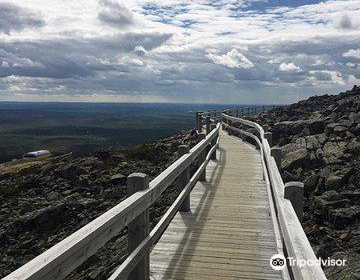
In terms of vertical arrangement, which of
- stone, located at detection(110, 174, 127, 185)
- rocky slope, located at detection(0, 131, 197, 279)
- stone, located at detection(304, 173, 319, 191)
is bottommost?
rocky slope, located at detection(0, 131, 197, 279)

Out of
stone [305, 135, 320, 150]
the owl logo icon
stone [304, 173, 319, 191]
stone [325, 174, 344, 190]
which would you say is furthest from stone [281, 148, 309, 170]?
the owl logo icon

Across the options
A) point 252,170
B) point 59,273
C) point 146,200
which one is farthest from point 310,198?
point 59,273

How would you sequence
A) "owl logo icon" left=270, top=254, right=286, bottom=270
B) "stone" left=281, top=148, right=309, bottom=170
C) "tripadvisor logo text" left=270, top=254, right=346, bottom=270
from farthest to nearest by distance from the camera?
"stone" left=281, top=148, right=309, bottom=170 → "owl logo icon" left=270, top=254, right=286, bottom=270 → "tripadvisor logo text" left=270, top=254, right=346, bottom=270

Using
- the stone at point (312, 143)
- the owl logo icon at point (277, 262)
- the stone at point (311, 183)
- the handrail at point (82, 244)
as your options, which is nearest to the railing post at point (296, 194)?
the owl logo icon at point (277, 262)

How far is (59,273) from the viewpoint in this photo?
8.61 feet

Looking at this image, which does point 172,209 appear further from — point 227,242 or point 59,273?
point 59,273

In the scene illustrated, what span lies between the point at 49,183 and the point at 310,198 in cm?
1445

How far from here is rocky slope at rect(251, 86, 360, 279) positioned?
1015cm

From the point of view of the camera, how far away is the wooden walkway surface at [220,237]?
5.71m

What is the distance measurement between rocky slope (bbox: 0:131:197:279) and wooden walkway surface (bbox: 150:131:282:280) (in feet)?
10.9

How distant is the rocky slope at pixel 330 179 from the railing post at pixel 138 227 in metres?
4.64

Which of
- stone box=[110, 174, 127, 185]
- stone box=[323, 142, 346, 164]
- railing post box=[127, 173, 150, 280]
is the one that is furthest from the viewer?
stone box=[110, 174, 127, 185]

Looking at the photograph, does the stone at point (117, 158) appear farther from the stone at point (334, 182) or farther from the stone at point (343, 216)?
the stone at point (343, 216)

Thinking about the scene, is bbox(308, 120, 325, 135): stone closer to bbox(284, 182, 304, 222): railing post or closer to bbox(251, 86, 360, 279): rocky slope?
bbox(251, 86, 360, 279): rocky slope
